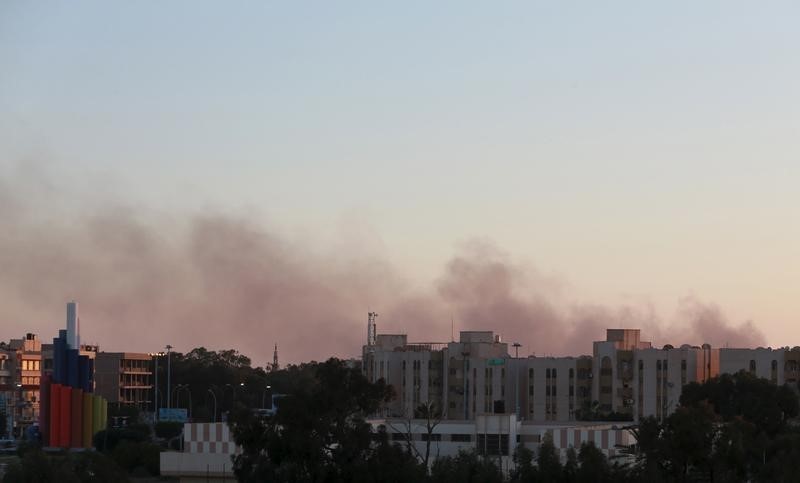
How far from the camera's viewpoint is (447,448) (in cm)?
8338

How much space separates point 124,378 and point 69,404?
69.1 metres

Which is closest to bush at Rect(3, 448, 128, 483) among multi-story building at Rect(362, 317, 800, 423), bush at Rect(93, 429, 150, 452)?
bush at Rect(93, 429, 150, 452)

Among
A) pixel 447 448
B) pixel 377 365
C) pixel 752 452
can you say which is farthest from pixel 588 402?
pixel 752 452

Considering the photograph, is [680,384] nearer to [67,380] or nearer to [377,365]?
[377,365]

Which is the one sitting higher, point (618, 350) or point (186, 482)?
point (618, 350)

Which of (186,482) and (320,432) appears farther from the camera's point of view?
(186,482)

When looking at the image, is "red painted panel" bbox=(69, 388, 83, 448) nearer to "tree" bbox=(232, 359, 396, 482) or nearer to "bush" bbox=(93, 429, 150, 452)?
"bush" bbox=(93, 429, 150, 452)

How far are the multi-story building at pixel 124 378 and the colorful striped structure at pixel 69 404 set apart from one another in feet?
207

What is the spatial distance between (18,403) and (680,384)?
86486 mm

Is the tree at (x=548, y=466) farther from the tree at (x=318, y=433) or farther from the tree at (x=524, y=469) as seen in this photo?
the tree at (x=318, y=433)

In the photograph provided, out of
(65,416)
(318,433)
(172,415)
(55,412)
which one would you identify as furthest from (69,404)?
(318,433)

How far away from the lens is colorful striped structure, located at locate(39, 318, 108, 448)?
12294 cm

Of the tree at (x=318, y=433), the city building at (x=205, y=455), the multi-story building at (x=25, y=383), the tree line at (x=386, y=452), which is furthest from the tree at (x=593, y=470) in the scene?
the multi-story building at (x=25, y=383)

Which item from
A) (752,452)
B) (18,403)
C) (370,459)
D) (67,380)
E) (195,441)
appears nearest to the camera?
(370,459)
